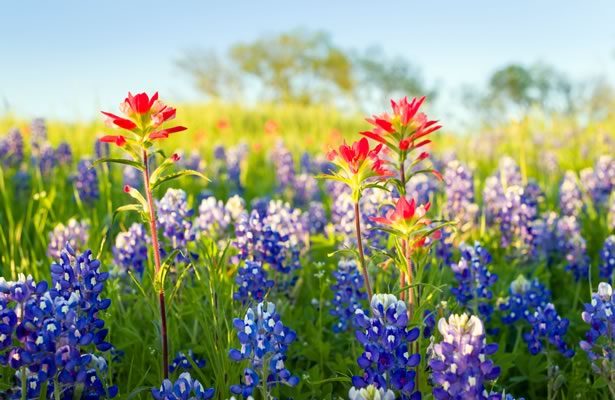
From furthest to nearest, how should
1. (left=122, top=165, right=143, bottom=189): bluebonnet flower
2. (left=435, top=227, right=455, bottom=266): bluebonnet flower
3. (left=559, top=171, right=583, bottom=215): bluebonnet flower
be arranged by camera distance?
1. (left=122, top=165, right=143, bottom=189): bluebonnet flower
2. (left=559, top=171, right=583, bottom=215): bluebonnet flower
3. (left=435, top=227, right=455, bottom=266): bluebonnet flower

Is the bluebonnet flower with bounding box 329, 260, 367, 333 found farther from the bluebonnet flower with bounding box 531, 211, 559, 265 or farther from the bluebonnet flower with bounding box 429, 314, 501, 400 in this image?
the bluebonnet flower with bounding box 531, 211, 559, 265

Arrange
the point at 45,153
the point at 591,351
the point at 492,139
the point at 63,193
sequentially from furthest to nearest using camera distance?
the point at 492,139 → the point at 45,153 → the point at 63,193 → the point at 591,351

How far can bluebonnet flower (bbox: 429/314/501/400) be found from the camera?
85.8 inches

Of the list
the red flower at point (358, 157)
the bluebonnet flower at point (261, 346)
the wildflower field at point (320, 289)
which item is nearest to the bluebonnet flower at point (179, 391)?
the wildflower field at point (320, 289)

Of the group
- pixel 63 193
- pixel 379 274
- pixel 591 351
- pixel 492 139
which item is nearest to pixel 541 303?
pixel 591 351

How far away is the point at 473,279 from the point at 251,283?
1300 mm

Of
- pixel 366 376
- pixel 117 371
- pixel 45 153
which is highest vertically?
pixel 45 153

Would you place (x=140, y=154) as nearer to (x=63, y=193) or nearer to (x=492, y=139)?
Result: (x=63, y=193)

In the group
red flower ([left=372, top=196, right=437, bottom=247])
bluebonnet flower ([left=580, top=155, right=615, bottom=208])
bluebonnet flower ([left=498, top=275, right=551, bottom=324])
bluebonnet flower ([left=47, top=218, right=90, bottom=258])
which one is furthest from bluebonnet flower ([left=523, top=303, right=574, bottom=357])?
bluebonnet flower ([left=580, top=155, right=615, bottom=208])

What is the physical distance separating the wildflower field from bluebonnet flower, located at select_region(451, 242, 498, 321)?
0.03ft

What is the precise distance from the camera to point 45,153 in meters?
7.25

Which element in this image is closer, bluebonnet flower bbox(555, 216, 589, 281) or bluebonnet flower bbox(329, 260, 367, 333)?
bluebonnet flower bbox(329, 260, 367, 333)

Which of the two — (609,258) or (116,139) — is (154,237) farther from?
(609,258)

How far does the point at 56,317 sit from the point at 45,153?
17.4ft
